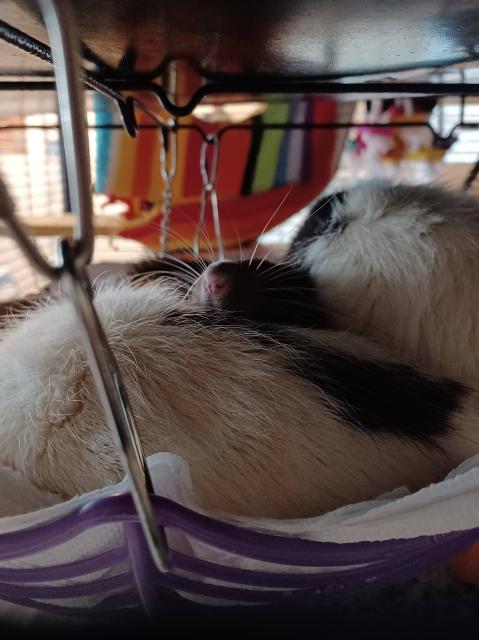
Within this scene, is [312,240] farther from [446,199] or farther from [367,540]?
[367,540]

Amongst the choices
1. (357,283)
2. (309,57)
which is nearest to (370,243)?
(357,283)

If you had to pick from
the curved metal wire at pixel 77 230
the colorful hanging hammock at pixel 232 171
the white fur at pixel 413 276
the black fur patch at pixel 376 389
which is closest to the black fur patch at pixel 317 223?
the white fur at pixel 413 276

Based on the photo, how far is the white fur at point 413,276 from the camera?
0.36 metres

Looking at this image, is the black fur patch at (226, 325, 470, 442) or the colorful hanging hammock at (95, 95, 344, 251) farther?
the colorful hanging hammock at (95, 95, 344, 251)

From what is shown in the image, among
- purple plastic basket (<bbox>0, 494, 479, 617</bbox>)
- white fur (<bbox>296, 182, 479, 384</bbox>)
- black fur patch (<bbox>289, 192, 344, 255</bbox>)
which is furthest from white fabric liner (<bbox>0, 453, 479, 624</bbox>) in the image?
black fur patch (<bbox>289, 192, 344, 255</bbox>)

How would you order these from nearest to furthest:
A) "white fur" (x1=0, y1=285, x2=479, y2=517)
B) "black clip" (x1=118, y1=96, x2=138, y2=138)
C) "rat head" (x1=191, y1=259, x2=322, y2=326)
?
"white fur" (x1=0, y1=285, x2=479, y2=517) → "rat head" (x1=191, y1=259, x2=322, y2=326) → "black clip" (x1=118, y1=96, x2=138, y2=138)

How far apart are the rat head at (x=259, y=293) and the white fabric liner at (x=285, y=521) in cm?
14

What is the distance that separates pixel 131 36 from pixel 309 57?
0.43ft

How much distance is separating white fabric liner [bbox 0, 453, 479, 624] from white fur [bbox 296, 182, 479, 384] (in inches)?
4.5

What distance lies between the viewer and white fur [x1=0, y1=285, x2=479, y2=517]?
27 cm

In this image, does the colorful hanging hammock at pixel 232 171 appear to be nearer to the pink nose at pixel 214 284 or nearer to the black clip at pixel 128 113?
the black clip at pixel 128 113

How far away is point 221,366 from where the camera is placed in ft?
0.98

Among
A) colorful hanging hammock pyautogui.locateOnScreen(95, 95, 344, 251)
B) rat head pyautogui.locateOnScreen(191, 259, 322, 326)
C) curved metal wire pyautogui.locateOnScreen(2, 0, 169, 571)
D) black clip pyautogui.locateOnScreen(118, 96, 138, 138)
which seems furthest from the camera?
colorful hanging hammock pyautogui.locateOnScreen(95, 95, 344, 251)

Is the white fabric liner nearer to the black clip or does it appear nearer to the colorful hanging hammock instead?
the black clip
